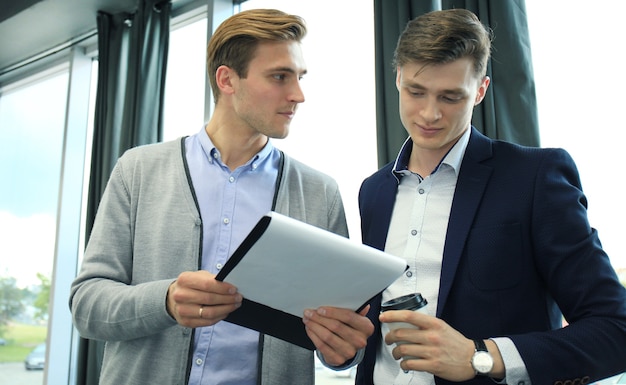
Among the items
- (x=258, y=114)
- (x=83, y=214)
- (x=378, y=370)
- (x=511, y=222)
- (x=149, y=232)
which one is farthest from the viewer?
(x=83, y=214)

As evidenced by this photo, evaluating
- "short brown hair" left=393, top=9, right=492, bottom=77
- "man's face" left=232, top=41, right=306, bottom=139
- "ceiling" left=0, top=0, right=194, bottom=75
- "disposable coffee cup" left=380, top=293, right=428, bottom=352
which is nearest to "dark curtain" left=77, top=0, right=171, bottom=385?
"ceiling" left=0, top=0, right=194, bottom=75

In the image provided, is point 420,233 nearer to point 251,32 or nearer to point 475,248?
point 475,248

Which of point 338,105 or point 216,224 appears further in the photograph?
point 338,105

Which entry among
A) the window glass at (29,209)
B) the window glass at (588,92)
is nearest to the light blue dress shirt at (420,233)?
the window glass at (588,92)

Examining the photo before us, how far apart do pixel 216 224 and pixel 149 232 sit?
0.57ft

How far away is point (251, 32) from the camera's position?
68.3 inches

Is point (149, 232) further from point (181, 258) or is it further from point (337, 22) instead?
point (337, 22)

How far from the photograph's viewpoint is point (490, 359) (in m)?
1.14

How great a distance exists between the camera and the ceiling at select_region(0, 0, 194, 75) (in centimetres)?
365

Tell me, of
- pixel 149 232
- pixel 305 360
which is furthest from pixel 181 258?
pixel 305 360

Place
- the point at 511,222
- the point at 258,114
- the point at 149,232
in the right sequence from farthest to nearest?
1. the point at 258,114
2. the point at 149,232
3. the point at 511,222

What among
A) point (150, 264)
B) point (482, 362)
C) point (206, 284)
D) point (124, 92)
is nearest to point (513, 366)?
point (482, 362)

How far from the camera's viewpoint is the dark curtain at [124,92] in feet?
11.1

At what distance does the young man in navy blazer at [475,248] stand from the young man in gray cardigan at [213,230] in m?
0.18
